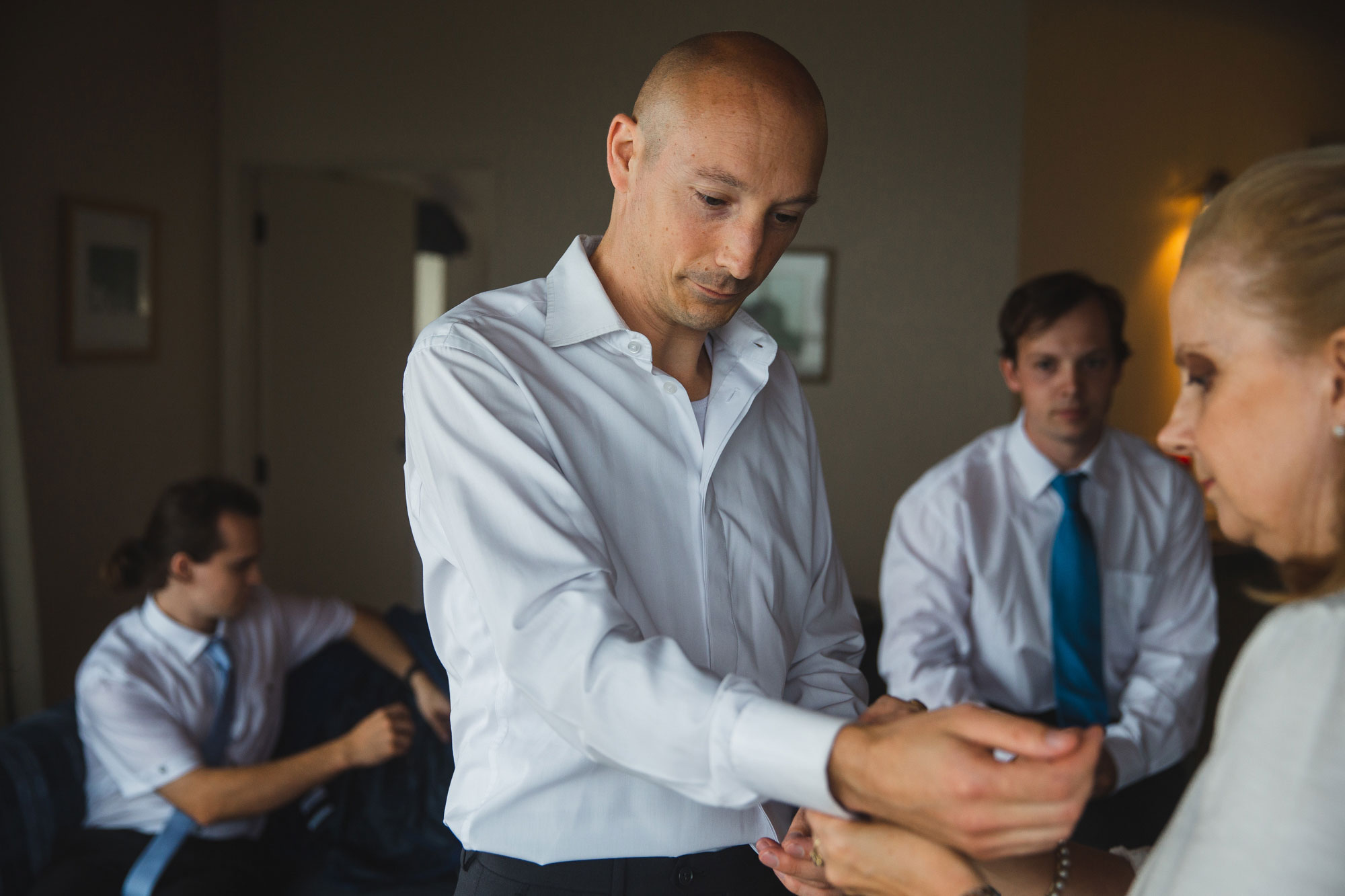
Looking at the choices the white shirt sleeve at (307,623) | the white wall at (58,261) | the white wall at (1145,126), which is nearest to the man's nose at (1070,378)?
the white shirt sleeve at (307,623)

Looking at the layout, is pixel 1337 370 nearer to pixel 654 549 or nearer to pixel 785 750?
pixel 785 750

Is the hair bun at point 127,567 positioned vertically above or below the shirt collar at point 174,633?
above

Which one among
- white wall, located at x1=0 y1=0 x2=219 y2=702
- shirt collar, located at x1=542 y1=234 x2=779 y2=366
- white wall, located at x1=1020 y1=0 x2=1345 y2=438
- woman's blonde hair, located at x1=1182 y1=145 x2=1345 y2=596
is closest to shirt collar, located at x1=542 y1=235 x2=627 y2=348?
shirt collar, located at x1=542 y1=234 x2=779 y2=366

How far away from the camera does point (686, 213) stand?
1.29 meters

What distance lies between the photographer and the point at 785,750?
0.93 metres

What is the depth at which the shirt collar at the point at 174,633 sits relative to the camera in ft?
8.91

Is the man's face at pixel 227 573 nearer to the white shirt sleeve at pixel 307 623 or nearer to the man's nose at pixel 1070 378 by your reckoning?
the white shirt sleeve at pixel 307 623

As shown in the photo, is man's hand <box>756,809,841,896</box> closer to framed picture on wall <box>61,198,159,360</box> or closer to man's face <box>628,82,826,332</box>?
Answer: man's face <box>628,82,826,332</box>

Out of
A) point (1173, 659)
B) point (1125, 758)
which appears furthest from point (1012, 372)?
point (1125, 758)

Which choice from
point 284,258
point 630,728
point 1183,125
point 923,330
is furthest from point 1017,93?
point 630,728

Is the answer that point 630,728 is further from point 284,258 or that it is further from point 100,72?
point 284,258

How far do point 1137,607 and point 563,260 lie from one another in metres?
1.86

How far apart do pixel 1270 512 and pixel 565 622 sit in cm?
62

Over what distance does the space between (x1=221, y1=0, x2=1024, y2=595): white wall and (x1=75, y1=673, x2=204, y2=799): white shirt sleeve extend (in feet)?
9.61
